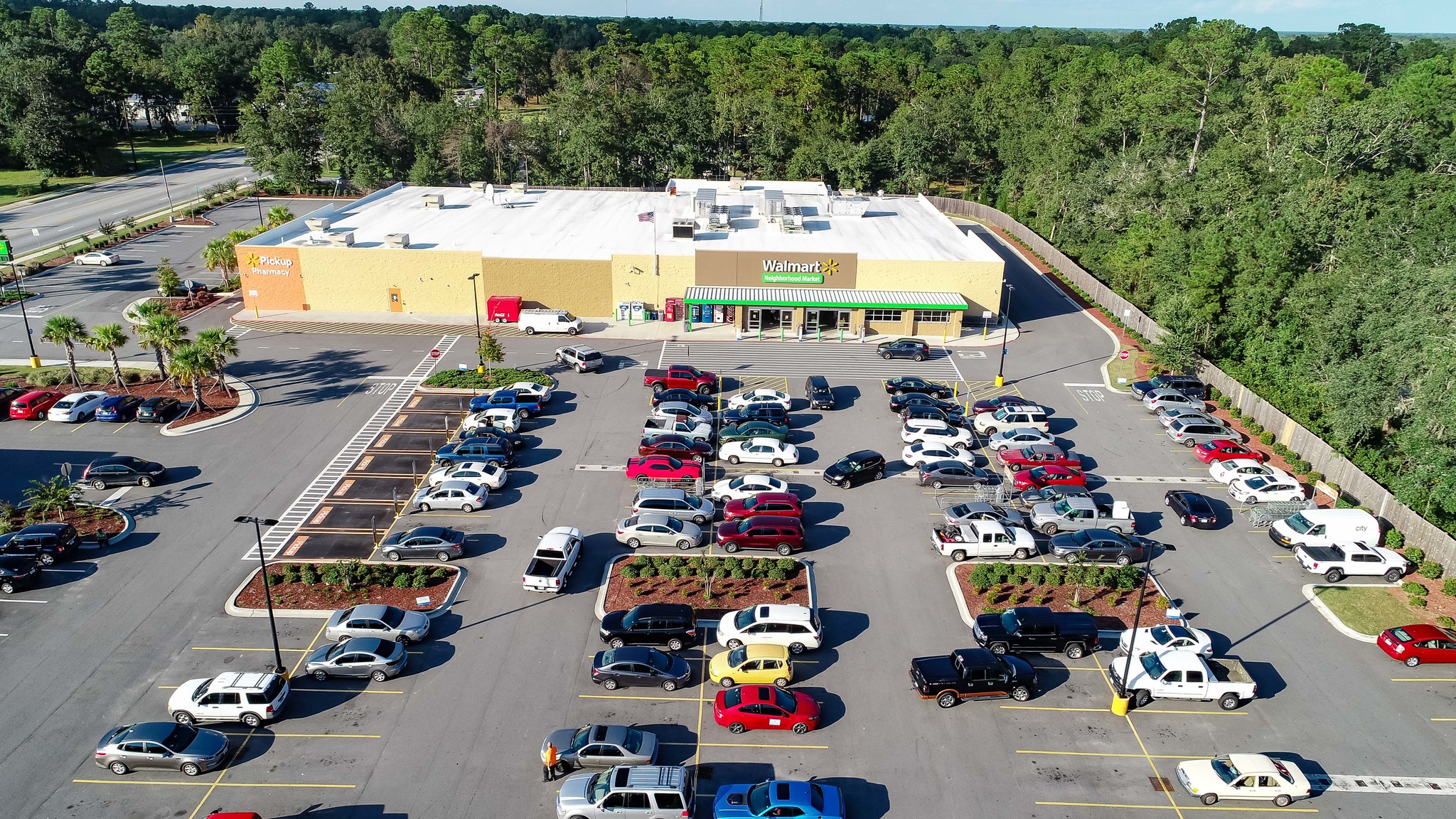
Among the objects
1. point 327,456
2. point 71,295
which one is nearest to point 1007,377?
point 327,456

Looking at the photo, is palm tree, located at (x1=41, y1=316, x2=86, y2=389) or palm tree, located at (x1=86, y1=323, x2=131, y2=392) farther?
palm tree, located at (x1=86, y1=323, x2=131, y2=392)

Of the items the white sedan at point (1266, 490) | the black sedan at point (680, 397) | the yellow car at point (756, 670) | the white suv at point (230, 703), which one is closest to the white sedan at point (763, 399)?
the black sedan at point (680, 397)

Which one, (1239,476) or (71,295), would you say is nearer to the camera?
(1239,476)

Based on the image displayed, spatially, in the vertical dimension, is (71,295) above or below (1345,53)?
below

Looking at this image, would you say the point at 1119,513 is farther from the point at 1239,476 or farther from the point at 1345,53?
the point at 1345,53

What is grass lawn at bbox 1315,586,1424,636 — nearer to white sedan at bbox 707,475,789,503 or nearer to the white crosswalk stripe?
white sedan at bbox 707,475,789,503

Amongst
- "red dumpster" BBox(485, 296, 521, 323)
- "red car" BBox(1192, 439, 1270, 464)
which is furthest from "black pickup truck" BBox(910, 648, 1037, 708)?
"red dumpster" BBox(485, 296, 521, 323)

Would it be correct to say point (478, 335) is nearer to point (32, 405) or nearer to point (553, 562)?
point (32, 405)
